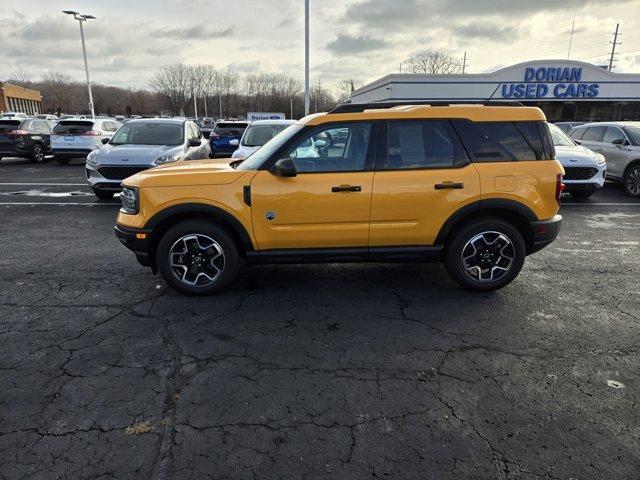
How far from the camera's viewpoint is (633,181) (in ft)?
35.1

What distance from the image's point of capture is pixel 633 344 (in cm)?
372

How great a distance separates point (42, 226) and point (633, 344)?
8489 mm

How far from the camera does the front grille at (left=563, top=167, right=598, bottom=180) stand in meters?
9.48

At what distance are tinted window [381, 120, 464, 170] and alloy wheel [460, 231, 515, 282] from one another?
0.90 meters

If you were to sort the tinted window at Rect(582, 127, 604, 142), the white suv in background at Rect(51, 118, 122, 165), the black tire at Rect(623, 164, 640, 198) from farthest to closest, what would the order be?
the white suv in background at Rect(51, 118, 122, 165) → the tinted window at Rect(582, 127, 604, 142) → the black tire at Rect(623, 164, 640, 198)

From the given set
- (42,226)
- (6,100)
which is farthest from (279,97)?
(42,226)

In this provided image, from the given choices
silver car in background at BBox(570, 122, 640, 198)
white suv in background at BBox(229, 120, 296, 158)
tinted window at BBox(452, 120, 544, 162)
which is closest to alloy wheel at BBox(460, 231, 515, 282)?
tinted window at BBox(452, 120, 544, 162)

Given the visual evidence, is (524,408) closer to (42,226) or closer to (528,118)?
(528,118)

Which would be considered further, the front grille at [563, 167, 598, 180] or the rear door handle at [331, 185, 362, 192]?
the front grille at [563, 167, 598, 180]

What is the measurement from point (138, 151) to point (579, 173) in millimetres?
9327

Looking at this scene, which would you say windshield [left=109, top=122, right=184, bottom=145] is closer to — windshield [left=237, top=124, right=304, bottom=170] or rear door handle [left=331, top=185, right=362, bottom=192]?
windshield [left=237, top=124, right=304, bottom=170]

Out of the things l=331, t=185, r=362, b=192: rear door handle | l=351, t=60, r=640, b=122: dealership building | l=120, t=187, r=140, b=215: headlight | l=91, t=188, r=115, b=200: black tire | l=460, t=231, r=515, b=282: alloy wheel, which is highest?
l=351, t=60, r=640, b=122: dealership building

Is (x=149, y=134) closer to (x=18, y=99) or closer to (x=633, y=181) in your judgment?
(x=633, y=181)

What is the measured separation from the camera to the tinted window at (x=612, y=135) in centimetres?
1123
